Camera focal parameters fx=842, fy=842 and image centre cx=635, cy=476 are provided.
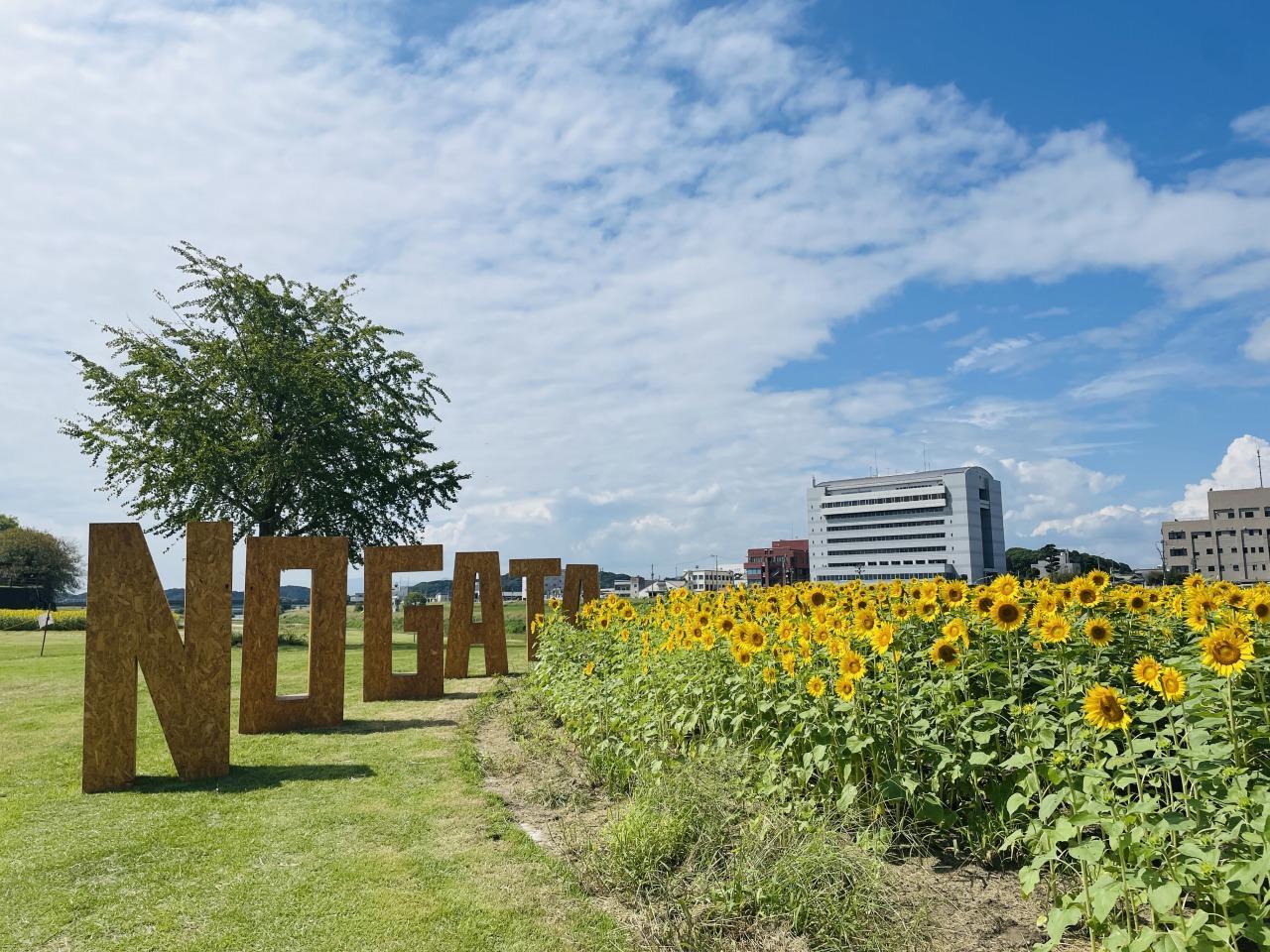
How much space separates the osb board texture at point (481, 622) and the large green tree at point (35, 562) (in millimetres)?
51066

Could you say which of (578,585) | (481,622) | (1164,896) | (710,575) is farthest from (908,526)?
(1164,896)

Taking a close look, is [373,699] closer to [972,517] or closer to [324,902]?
[324,902]

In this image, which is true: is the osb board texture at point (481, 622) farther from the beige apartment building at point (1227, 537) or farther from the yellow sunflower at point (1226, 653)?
the beige apartment building at point (1227, 537)

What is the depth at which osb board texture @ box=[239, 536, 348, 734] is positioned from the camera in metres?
10.1

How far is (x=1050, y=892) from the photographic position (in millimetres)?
4234

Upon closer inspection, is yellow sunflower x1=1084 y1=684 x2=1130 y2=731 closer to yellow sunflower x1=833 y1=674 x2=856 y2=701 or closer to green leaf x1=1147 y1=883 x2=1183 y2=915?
green leaf x1=1147 y1=883 x2=1183 y2=915

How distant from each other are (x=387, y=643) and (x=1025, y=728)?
9.69 metres

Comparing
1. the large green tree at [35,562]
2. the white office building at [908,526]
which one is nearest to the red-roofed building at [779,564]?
the white office building at [908,526]

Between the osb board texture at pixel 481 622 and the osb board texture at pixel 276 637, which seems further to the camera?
the osb board texture at pixel 481 622

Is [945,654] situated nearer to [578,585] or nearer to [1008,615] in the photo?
[1008,615]

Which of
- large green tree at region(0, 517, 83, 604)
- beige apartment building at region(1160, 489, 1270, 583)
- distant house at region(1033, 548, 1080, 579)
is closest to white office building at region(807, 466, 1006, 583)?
beige apartment building at region(1160, 489, 1270, 583)

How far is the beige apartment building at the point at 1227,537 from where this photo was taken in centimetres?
9056

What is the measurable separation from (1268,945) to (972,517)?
151 meters

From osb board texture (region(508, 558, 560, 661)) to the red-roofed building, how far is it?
477ft
